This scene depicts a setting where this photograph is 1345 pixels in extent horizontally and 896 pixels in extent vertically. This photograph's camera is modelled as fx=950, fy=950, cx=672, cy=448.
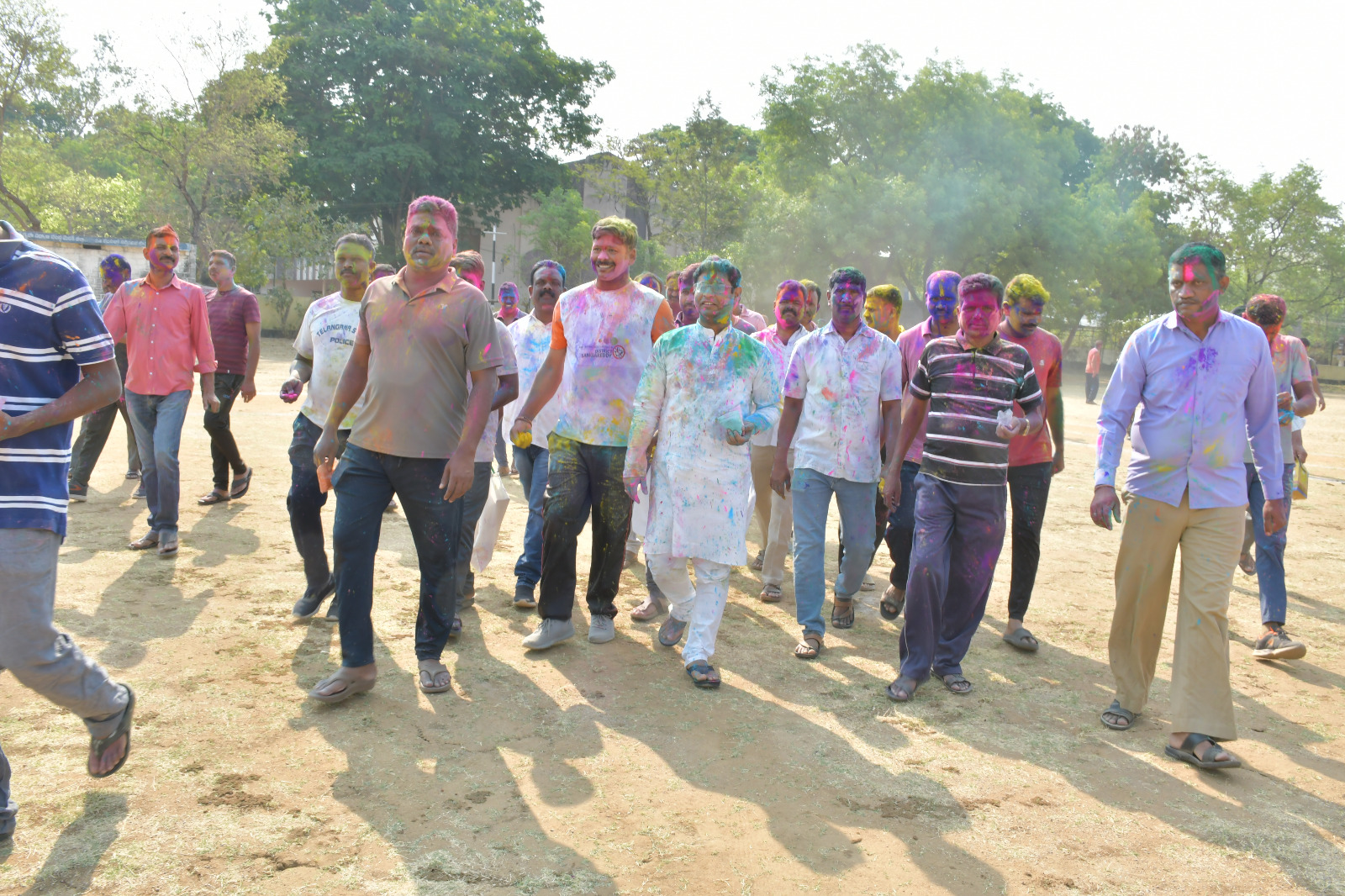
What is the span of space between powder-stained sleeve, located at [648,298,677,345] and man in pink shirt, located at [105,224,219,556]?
3.61 m

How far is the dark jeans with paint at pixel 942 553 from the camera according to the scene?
182 inches

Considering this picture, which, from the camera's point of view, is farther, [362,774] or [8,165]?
[8,165]

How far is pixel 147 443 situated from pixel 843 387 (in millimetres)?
4928

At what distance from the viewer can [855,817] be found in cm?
337

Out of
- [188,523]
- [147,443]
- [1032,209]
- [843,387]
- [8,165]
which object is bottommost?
[188,523]

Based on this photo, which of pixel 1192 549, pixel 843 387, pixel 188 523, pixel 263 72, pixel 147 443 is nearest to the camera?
pixel 1192 549

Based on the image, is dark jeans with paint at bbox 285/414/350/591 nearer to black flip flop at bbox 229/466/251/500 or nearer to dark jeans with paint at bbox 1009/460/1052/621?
black flip flop at bbox 229/466/251/500

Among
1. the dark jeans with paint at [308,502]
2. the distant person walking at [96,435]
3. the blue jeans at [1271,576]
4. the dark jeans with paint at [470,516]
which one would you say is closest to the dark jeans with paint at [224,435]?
the distant person walking at [96,435]

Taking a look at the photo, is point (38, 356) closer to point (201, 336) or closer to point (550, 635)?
point (550, 635)

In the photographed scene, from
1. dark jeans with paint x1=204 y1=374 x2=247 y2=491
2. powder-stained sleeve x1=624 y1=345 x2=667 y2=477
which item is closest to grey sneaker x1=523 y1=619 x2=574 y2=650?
powder-stained sleeve x1=624 y1=345 x2=667 y2=477

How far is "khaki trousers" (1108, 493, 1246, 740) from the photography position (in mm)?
3979

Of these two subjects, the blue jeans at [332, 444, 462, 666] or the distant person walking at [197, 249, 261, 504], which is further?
the distant person walking at [197, 249, 261, 504]

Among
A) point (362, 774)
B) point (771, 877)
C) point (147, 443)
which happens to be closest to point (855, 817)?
point (771, 877)

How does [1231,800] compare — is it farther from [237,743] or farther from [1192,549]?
[237,743]
